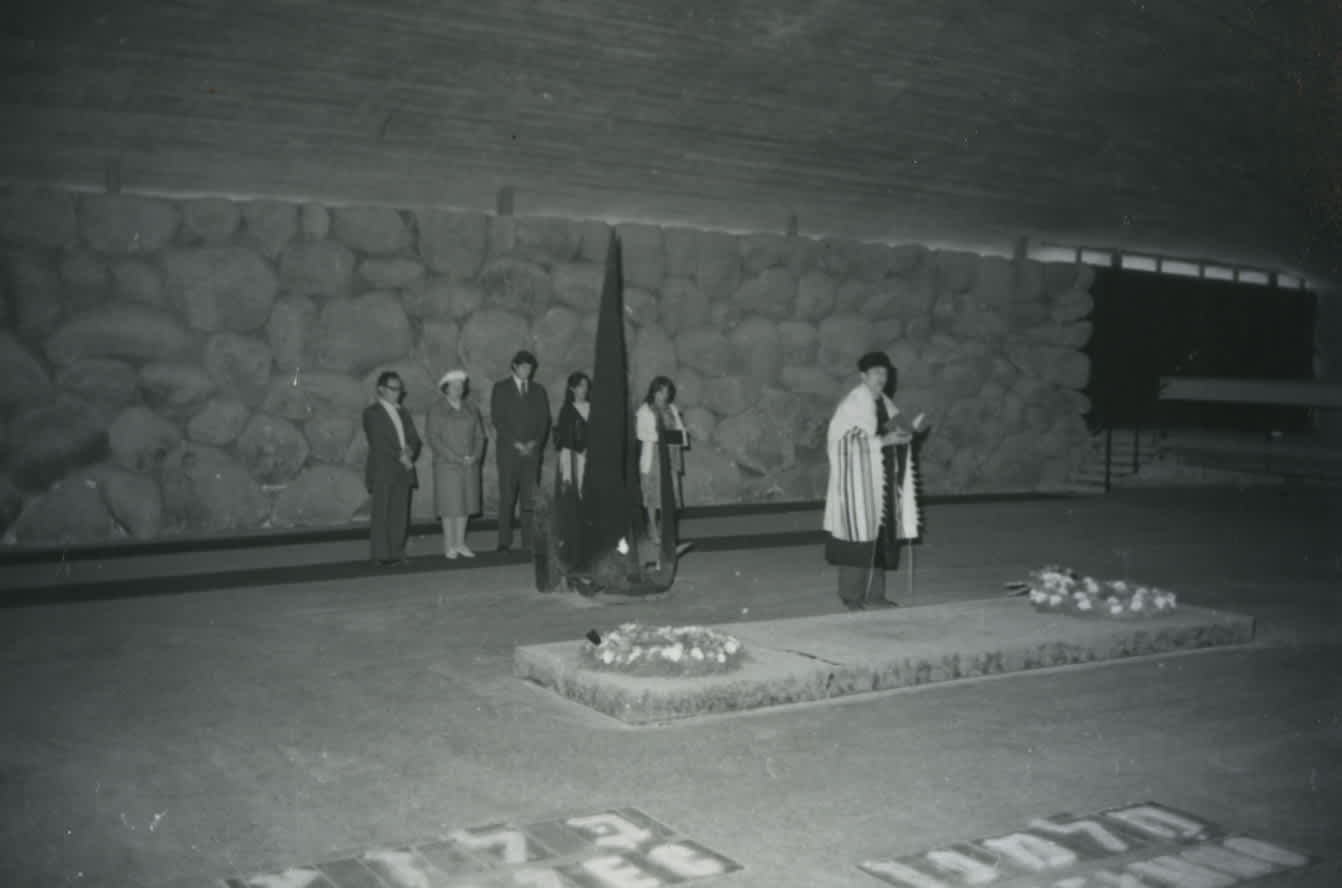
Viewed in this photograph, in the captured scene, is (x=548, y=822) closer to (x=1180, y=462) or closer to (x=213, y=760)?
(x=213, y=760)

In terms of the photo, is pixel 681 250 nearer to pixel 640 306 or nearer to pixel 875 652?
pixel 640 306

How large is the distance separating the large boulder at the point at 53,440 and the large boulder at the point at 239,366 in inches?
46.4

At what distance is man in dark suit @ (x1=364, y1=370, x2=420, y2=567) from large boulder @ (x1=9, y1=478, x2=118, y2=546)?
3047 millimetres

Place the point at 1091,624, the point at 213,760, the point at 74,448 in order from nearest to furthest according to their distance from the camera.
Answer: the point at 213,760 < the point at 1091,624 < the point at 74,448

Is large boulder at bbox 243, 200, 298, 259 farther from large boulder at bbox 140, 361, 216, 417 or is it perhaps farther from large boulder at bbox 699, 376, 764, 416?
large boulder at bbox 699, 376, 764, 416

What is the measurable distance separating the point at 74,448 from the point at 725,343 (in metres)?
7.53

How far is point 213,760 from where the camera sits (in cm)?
527

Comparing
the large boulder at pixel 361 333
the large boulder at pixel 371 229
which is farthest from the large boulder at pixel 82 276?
the large boulder at pixel 371 229

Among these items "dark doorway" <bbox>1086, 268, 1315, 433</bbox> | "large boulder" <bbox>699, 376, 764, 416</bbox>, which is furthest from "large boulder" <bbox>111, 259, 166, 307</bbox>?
"dark doorway" <bbox>1086, 268, 1315, 433</bbox>

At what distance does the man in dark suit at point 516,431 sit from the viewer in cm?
1156

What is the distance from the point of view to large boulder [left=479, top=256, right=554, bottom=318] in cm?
1394

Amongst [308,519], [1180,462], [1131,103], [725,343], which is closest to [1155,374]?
[1180,462]

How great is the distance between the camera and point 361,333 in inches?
518

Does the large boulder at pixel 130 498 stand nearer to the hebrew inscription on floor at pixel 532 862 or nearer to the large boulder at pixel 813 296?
the large boulder at pixel 813 296
